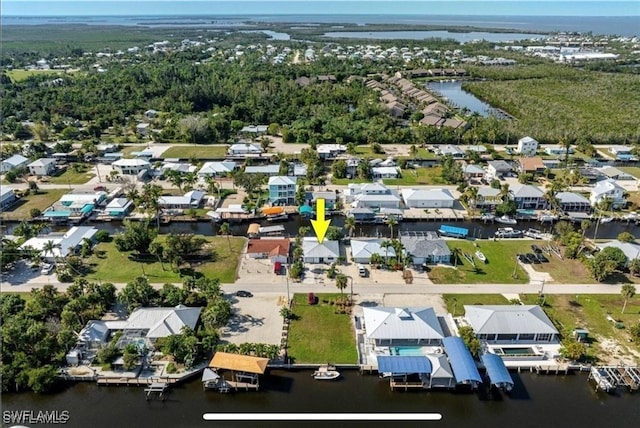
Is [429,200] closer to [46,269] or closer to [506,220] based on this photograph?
[506,220]

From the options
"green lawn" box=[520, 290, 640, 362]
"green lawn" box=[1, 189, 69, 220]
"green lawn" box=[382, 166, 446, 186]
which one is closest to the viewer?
"green lawn" box=[520, 290, 640, 362]

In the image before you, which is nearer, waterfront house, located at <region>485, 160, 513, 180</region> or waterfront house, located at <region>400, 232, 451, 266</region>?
waterfront house, located at <region>400, 232, 451, 266</region>

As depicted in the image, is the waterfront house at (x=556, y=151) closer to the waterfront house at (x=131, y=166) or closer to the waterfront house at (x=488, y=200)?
the waterfront house at (x=488, y=200)

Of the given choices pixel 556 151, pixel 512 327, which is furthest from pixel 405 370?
pixel 556 151

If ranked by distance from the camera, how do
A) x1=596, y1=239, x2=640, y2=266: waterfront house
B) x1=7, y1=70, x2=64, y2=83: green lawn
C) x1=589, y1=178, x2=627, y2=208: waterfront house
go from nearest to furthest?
1. x1=596, y1=239, x2=640, y2=266: waterfront house
2. x1=589, y1=178, x2=627, y2=208: waterfront house
3. x1=7, y1=70, x2=64, y2=83: green lawn

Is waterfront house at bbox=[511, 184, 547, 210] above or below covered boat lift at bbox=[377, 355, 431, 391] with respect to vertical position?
above

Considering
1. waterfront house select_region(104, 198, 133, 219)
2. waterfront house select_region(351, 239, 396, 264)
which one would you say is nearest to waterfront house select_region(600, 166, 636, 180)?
waterfront house select_region(351, 239, 396, 264)

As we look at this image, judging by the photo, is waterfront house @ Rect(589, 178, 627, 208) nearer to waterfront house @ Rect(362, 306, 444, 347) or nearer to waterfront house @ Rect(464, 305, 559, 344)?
waterfront house @ Rect(464, 305, 559, 344)

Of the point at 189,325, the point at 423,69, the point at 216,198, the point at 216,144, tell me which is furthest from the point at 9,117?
the point at 423,69
